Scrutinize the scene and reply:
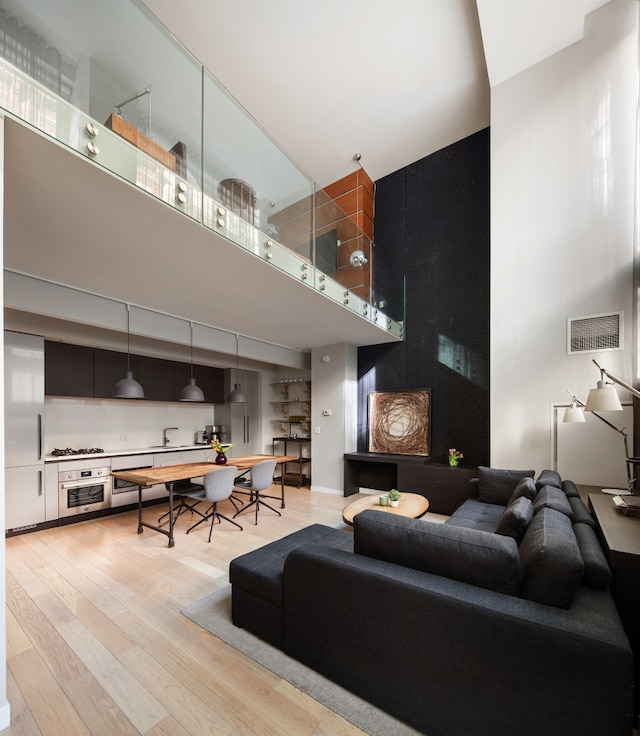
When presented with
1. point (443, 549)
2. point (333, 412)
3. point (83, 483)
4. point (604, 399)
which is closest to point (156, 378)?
point (83, 483)

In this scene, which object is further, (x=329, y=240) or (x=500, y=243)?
(x=500, y=243)

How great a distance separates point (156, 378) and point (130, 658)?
4611mm

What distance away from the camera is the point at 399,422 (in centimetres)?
598

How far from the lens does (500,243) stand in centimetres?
475

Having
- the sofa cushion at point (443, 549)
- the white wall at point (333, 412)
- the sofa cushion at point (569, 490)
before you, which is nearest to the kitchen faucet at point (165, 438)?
the white wall at point (333, 412)

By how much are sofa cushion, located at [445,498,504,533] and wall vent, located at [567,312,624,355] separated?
2.11 m

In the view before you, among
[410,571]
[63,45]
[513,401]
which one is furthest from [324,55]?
[410,571]

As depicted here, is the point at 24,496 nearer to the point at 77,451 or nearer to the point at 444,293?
the point at 77,451

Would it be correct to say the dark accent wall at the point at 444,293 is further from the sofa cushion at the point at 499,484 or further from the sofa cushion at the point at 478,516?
the sofa cushion at the point at 478,516

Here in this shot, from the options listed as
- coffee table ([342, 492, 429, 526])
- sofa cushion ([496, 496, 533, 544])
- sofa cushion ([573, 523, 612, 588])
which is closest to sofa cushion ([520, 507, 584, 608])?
sofa cushion ([573, 523, 612, 588])

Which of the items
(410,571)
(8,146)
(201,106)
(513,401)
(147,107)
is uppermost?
(201,106)

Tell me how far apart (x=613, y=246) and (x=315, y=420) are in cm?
492

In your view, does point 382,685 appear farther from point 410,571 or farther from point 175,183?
point 175,183

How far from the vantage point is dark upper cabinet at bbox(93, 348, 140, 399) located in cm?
519
